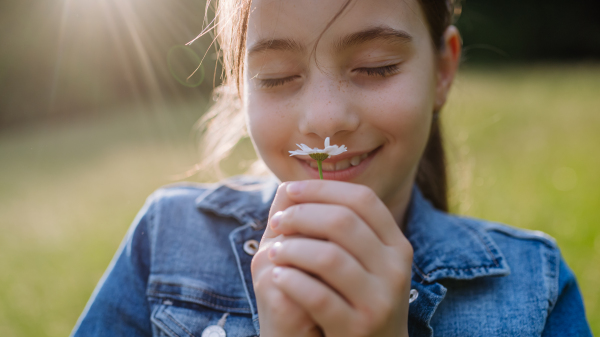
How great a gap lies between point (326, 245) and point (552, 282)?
Result: 110cm

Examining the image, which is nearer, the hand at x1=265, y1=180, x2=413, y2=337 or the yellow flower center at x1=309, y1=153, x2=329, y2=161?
the hand at x1=265, y1=180, x2=413, y2=337

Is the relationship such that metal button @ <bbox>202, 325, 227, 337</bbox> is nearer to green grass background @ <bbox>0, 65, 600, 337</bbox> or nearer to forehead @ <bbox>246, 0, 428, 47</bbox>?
forehead @ <bbox>246, 0, 428, 47</bbox>

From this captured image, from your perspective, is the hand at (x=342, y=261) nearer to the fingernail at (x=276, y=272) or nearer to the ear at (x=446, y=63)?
the fingernail at (x=276, y=272)

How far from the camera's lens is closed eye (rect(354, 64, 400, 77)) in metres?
1.32

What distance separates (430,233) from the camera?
1.74 meters

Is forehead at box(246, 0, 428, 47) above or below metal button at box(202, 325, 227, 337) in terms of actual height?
above

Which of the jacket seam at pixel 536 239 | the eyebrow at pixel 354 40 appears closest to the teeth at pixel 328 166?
the eyebrow at pixel 354 40

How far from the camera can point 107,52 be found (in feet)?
32.8

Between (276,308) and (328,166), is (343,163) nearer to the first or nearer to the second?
(328,166)

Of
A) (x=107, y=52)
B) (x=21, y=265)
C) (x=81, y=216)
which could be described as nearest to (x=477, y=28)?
(x=107, y=52)

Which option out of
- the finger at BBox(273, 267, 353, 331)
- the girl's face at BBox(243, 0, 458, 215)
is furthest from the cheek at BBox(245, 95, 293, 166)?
the finger at BBox(273, 267, 353, 331)

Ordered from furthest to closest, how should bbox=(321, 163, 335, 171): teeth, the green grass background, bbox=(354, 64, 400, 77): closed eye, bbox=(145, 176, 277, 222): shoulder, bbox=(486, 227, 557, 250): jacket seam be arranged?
the green grass background < bbox=(145, 176, 277, 222): shoulder < bbox=(486, 227, 557, 250): jacket seam < bbox=(321, 163, 335, 171): teeth < bbox=(354, 64, 400, 77): closed eye

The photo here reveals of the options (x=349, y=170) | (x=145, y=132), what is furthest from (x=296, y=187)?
(x=145, y=132)

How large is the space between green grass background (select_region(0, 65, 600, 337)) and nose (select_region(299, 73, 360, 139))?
1.33 metres
